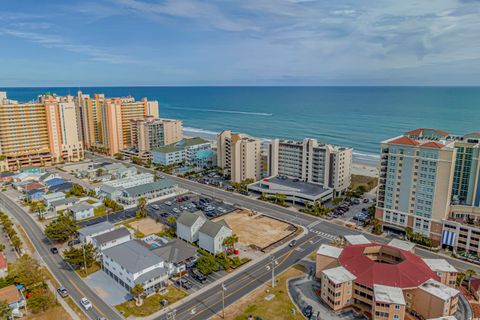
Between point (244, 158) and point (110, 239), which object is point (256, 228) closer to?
point (110, 239)

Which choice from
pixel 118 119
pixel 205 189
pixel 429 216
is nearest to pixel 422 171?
pixel 429 216

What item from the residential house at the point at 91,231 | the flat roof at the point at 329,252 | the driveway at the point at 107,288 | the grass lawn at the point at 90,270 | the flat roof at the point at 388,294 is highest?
the flat roof at the point at 329,252

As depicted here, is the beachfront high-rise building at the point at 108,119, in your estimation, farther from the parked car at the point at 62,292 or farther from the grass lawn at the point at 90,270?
the parked car at the point at 62,292

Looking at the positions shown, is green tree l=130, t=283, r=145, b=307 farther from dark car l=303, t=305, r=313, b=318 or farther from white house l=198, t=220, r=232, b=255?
dark car l=303, t=305, r=313, b=318

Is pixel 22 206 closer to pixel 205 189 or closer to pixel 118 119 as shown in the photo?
pixel 205 189

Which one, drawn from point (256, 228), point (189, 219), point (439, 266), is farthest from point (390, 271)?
point (189, 219)

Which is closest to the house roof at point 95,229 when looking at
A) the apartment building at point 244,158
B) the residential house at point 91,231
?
the residential house at point 91,231

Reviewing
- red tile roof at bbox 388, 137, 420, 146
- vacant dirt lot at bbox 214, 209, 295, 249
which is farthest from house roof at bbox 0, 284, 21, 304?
red tile roof at bbox 388, 137, 420, 146
